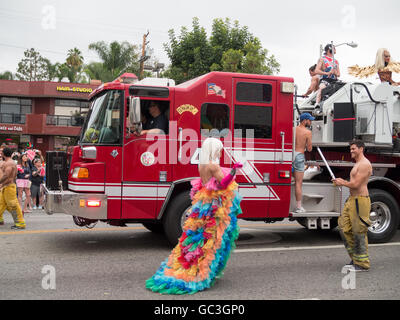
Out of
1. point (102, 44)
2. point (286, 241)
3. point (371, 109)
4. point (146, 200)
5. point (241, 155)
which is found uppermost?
point (102, 44)

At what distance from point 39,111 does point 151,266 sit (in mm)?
35710

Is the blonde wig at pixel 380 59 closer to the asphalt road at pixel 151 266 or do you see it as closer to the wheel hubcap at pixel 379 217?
the wheel hubcap at pixel 379 217

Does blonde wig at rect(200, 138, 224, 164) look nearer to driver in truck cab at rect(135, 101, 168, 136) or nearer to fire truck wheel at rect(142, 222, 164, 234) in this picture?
driver in truck cab at rect(135, 101, 168, 136)

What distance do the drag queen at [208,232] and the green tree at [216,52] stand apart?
17947mm

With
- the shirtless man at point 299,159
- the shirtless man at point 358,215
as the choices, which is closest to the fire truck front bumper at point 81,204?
the shirtless man at point 299,159

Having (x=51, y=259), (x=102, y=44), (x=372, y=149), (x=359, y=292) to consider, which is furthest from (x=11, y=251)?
(x=102, y=44)

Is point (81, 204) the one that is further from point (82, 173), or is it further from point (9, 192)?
point (9, 192)

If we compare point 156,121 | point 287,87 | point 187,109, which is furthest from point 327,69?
point 156,121

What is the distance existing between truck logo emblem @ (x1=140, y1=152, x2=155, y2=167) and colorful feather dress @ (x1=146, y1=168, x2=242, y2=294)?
2021mm

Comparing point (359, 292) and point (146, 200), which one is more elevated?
point (146, 200)

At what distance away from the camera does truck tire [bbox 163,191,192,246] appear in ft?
24.7

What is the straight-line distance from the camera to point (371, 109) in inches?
351
